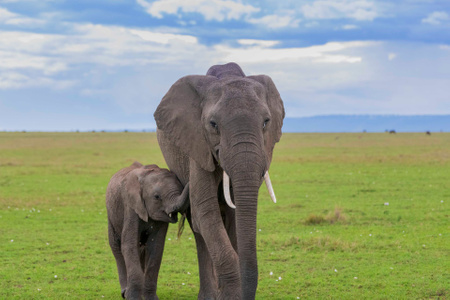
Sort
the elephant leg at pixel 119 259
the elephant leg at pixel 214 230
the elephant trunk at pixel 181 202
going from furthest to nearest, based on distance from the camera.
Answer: the elephant leg at pixel 119 259 → the elephant trunk at pixel 181 202 → the elephant leg at pixel 214 230

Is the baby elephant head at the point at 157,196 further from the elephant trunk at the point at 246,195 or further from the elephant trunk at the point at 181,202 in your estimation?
the elephant trunk at the point at 246,195

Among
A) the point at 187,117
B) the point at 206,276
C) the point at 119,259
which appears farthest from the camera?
the point at 119,259

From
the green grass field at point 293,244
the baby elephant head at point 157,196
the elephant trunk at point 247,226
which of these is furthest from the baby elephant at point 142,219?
the elephant trunk at point 247,226

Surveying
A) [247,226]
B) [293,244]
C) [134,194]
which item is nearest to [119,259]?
[134,194]

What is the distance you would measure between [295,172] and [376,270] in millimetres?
19173

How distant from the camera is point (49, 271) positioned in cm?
1089

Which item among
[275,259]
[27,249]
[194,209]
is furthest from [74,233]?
[194,209]

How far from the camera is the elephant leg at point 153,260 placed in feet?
26.3

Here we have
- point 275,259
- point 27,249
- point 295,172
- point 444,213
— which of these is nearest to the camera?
point 275,259

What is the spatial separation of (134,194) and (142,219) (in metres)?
0.36

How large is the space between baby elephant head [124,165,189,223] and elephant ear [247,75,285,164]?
170 centimetres

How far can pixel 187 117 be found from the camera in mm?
6395

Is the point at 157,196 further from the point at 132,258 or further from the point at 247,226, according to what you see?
the point at 247,226

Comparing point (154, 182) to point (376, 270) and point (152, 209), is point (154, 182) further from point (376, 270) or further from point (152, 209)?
point (376, 270)
